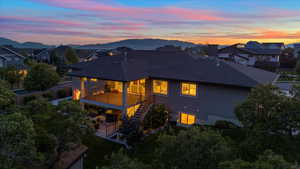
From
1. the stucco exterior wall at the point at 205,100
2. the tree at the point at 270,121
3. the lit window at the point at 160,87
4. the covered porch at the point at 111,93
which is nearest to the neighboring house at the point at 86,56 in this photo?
the covered porch at the point at 111,93

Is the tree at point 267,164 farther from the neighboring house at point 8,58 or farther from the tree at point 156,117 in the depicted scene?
the neighboring house at point 8,58

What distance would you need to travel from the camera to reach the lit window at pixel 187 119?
16.7m

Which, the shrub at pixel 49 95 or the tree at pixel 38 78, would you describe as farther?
the shrub at pixel 49 95

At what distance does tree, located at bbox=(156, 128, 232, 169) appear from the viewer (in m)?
4.45

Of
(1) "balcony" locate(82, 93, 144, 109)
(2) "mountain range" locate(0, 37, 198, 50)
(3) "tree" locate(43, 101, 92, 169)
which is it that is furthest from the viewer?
(2) "mountain range" locate(0, 37, 198, 50)

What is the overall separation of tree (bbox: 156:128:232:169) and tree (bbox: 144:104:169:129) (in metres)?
10.4

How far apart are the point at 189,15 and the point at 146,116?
1559 centimetres

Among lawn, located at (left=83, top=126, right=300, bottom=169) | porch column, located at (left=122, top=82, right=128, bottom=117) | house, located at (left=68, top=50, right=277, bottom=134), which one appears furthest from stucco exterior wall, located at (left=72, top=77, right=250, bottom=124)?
porch column, located at (left=122, top=82, right=128, bottom=117)

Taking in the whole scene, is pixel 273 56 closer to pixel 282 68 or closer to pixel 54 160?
pixel 282 68

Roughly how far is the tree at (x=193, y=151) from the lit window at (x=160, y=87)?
12.4 meters

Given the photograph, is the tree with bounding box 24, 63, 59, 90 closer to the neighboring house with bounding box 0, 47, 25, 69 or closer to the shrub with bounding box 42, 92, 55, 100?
the shrub with bounding box 42, 92, 55, 100

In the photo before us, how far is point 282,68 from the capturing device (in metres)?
47.9

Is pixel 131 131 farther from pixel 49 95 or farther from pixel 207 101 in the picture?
pixel 49 95

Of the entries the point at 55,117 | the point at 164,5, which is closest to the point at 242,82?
the point at 55,117
